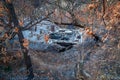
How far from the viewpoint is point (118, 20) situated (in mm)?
11164

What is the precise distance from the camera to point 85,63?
11.8m

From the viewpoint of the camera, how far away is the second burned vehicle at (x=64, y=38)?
17656mm

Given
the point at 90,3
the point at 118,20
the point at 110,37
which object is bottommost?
the point at 110,37

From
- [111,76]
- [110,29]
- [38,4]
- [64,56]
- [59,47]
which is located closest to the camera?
[111,76]

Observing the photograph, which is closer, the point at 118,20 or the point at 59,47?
the point at 118,20

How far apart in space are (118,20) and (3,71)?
682 centimetres

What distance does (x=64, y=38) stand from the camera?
18.5 meters

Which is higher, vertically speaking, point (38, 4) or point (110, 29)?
point (38, 4)

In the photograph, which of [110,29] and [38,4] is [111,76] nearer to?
[110,29]

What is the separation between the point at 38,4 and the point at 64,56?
4.06 m

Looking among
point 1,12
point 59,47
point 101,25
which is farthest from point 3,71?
point 101,25

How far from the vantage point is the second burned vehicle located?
17656 millimetres

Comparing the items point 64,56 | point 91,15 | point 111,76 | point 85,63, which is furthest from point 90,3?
point 64,56

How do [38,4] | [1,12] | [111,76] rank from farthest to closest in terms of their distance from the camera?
1. [38,4]
2. [1,12]
3. [111,76]
